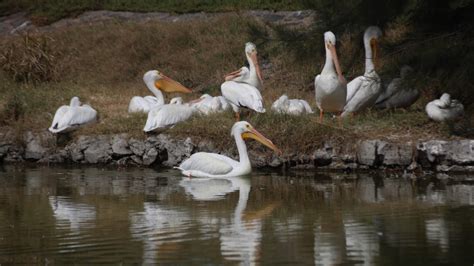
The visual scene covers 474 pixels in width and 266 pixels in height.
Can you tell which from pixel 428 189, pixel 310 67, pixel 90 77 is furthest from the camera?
pixel 90 77

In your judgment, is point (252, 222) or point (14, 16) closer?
point (252, 222)

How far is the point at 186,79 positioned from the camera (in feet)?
60.0

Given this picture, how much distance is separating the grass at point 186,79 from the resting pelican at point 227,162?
55cm

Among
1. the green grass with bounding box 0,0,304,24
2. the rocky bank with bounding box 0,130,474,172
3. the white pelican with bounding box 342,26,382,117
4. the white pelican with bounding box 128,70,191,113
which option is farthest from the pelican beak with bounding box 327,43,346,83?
the green grass with bounding box 0,0,304,24

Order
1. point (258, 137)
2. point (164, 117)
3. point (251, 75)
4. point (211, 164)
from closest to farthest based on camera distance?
point (211, 164) → point (258, 137) → point (164, 117) → point (251, 75)

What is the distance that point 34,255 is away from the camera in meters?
7.75

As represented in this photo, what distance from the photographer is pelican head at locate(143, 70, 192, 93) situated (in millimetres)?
15633

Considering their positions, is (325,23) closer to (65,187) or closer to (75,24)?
(65,187)

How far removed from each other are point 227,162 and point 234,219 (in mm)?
3006

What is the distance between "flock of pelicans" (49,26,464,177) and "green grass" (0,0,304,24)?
6968 mm

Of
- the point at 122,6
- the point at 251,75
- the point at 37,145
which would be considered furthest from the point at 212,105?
the point at 122,6

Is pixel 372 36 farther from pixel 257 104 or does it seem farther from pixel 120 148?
pixel 120 148

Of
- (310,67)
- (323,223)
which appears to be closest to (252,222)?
(323,223)

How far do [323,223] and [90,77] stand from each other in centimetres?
1084
